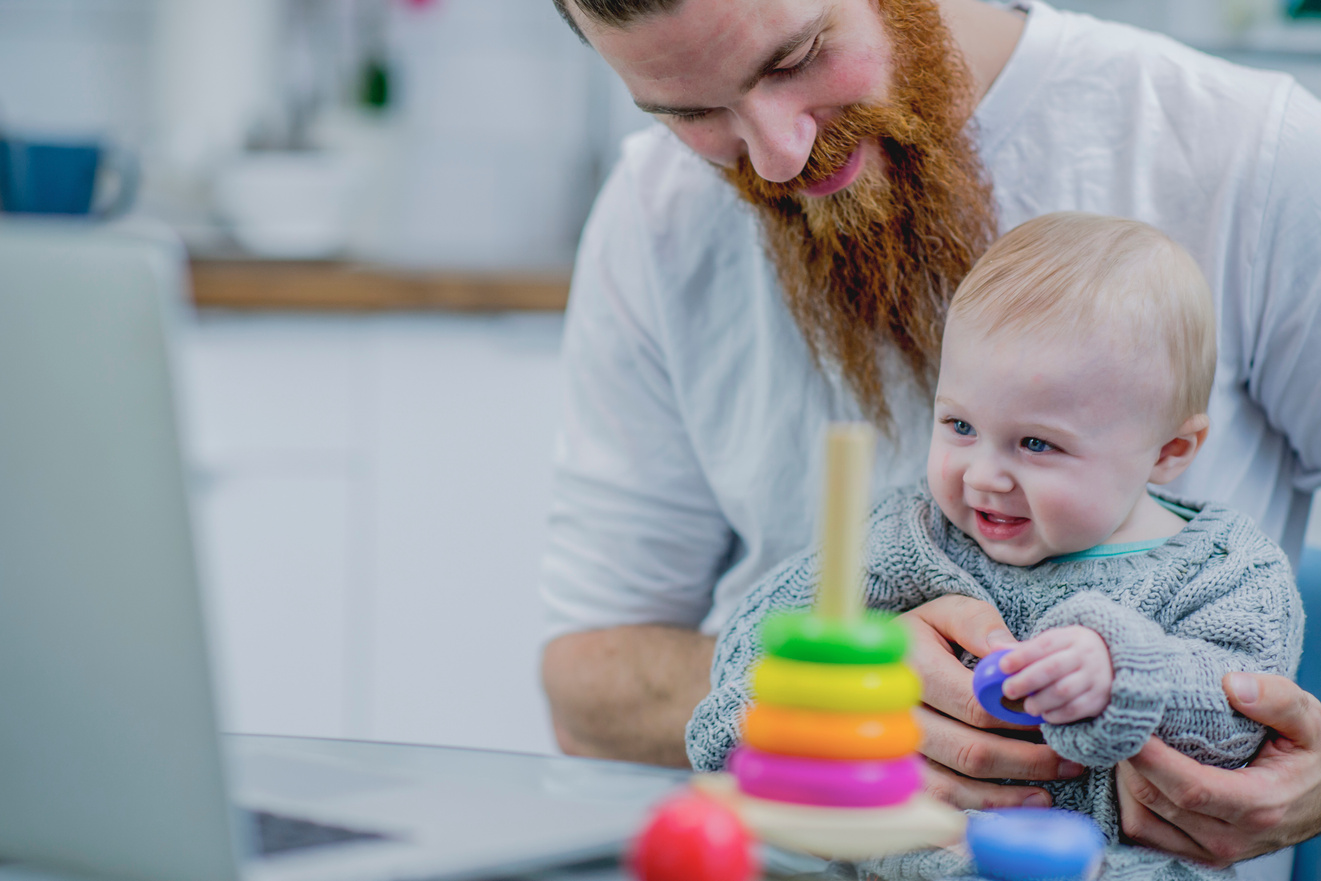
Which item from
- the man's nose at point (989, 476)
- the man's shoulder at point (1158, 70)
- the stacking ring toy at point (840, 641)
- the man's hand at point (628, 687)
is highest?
the man's shoulder at point (1158, 70)

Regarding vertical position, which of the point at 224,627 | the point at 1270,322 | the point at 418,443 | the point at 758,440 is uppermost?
the point at 1270,322

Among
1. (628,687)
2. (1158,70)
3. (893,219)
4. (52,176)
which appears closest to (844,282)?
(893,219)

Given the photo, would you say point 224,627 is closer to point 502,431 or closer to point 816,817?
point 502,431

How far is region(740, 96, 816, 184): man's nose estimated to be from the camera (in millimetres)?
928

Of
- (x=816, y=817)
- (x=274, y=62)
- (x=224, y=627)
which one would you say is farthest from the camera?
(x=274, y=62)

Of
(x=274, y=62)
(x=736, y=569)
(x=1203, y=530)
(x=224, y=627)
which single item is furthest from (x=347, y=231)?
(x=1203, y=530)

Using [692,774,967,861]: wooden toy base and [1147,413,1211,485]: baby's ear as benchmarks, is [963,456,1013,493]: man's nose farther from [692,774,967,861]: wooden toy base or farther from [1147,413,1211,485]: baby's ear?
[692,774,967,861]: wooden toy base

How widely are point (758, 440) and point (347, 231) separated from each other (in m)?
1.45

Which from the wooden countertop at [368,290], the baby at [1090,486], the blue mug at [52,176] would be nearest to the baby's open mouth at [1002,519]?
the baby at [1090,486]

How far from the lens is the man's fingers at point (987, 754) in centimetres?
81

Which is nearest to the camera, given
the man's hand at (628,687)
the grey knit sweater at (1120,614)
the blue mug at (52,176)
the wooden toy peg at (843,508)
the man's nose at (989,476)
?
the wooden toy peg at (843,508)

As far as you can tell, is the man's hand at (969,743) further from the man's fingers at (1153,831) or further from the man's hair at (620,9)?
the man's hair at (620,9)

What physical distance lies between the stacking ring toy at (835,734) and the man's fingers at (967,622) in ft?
1.25

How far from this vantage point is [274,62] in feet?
8.67
